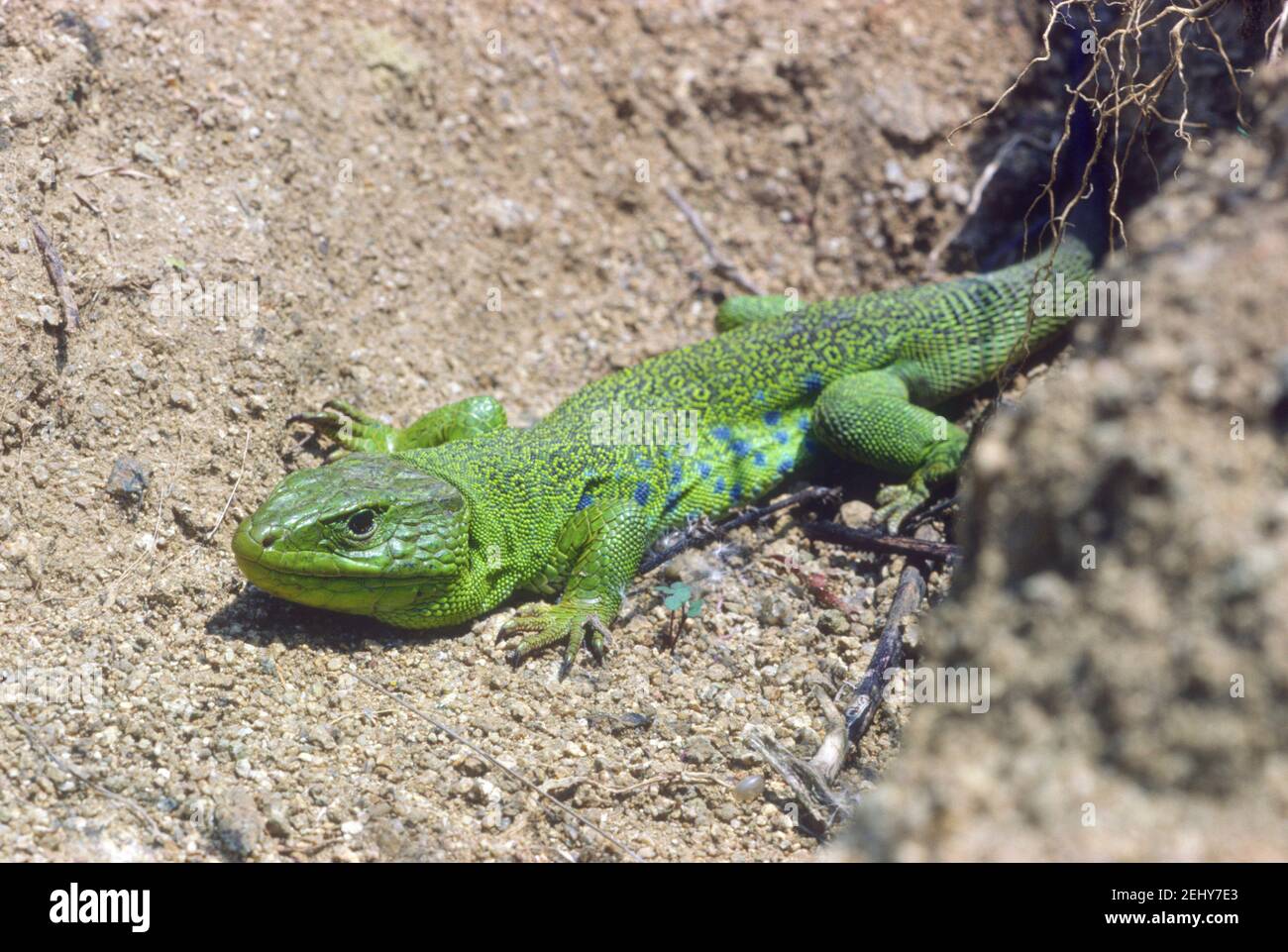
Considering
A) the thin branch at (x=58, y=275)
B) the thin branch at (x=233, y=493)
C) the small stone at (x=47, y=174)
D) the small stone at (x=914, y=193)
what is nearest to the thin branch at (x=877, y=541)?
the small stone at (x=914, y=193)

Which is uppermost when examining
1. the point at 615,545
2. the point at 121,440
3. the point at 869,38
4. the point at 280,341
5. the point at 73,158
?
the point at 869,38

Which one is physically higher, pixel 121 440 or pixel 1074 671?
pixel 121 440

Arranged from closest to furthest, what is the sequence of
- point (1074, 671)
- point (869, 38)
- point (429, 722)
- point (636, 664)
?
1. point (1074, 671)
2. point (429, 722)
3. point (636, 664)
4. point (869, 38)

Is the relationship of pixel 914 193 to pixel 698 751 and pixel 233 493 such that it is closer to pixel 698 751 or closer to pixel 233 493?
pixel 698 751

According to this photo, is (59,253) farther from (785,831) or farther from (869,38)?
(869,38)

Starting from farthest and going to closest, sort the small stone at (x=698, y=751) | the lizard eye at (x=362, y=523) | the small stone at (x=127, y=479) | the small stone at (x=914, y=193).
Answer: the small stone at (x=914, y=193), the small stone at (x=127, y=479), the lizard eye at (x=362, y=523), the small stone at (x=698, y=751)

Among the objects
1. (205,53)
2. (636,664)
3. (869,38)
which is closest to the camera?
(636,664)

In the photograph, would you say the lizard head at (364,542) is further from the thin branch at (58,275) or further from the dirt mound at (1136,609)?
the dirt mound at (1136,609)

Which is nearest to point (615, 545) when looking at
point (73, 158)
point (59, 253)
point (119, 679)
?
point (119, 679)
